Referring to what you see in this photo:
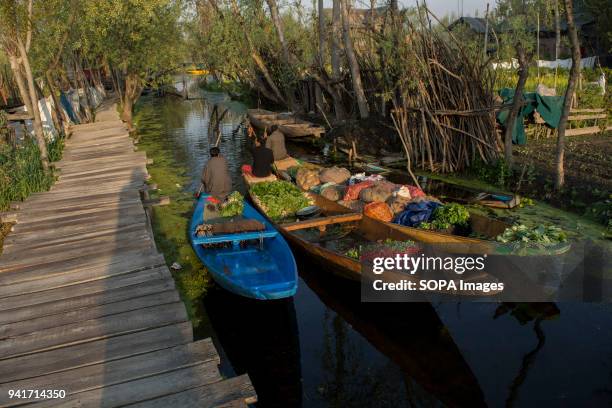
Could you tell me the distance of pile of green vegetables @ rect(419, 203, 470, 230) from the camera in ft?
31.5

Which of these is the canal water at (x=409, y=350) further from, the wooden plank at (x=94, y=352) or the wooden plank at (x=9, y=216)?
the wooden plank at (x=9, y=216)

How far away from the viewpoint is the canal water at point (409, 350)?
6.73 m

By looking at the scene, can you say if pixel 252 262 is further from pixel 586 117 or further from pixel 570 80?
pixel 586 117

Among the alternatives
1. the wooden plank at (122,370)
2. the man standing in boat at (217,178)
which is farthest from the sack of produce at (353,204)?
the wooden plank at (122,370)

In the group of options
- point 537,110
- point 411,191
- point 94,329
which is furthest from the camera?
point 537,110

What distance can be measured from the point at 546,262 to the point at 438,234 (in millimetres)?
2009

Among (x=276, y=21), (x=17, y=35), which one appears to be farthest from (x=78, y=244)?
(x=276, y=21)

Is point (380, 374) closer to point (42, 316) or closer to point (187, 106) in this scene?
point (42, 316)

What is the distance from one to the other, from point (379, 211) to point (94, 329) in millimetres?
6352

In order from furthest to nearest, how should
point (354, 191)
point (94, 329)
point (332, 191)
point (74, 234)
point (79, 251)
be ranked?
point (332, 191)
point (354, 191)
point (74, 234)
point (79, 251)
point (94, 329)

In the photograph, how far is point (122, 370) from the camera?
5465mm

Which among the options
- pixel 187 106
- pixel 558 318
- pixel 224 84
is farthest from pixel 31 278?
pixel 224 84

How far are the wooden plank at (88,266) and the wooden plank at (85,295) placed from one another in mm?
271

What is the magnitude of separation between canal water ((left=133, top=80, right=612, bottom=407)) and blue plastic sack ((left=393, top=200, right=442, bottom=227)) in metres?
1.80
